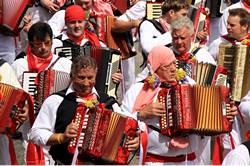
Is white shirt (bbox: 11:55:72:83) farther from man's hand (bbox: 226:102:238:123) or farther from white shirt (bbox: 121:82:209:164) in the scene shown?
man's hand (bbox: 226:102:238:123)

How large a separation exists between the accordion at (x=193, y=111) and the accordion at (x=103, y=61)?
56.6 inches

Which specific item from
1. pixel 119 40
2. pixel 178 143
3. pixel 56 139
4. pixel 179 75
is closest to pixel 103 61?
pixel 179 75

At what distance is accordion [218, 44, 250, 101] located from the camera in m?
7.82

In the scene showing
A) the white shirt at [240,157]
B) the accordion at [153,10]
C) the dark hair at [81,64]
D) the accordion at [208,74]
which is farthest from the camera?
the accordion at [153,10]

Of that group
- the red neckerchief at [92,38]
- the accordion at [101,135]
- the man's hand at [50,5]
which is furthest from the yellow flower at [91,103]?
the man's hand at [50,5]

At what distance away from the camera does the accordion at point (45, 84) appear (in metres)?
7.57

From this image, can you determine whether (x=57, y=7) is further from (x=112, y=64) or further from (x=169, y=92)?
(x=169, y=92)

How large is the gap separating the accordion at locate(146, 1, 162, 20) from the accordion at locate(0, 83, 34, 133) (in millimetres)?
2944

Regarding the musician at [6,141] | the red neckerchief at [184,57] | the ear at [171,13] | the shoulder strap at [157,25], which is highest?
the ear at [171,13]

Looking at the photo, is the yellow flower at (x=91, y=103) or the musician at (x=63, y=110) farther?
the musician at (x=63, y=110)

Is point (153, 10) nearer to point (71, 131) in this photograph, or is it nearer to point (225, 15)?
point (225, 15)

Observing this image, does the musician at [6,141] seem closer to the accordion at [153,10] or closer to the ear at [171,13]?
the ear at [171,13]

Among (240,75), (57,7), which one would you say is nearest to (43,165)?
(240,75)

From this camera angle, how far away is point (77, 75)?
6.68m
